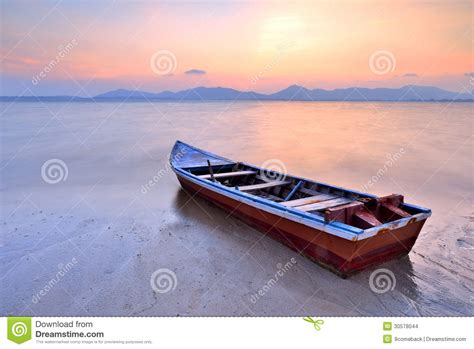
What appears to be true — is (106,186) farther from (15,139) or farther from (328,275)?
(15,139)

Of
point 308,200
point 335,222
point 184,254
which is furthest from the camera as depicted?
point 308,200

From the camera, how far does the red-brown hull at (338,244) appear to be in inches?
189

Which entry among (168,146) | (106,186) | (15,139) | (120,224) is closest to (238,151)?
(168,146)

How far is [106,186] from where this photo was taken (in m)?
10.4

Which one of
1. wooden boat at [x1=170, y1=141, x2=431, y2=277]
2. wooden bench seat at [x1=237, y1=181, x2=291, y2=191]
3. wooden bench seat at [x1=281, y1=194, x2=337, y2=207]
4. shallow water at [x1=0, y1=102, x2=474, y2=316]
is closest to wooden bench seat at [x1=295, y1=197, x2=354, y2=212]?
wooden boat at [x1=170, y1=141, x2=431, y2=277]

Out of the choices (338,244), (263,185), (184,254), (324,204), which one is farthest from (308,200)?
(184,254)

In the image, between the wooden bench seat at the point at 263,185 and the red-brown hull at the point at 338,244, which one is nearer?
the red-brown hull at the point at 338,244

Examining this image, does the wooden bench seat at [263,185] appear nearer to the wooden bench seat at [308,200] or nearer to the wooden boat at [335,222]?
the wooden boat at [335,222]

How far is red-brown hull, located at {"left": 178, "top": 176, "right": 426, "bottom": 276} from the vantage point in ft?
15.7

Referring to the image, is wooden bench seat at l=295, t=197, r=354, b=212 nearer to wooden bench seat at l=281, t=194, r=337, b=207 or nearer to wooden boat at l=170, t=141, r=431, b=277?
wooden boat at l=170, t=141, r=431, b=277

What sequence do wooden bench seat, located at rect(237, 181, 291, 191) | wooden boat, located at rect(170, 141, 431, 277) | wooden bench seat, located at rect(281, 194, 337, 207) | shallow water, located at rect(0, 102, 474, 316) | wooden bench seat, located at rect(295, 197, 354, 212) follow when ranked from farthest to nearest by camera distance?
wooden bench seat, located at rect(237, 181, 291, 191)
wooden bench seat, located at rect(281, 194, 337, 207)
wooden bench seat, located at rect(295, 197, 354, 212)
wooden boat, located at rect(170, 141, 431, 277)
shallow water, located at rect(0, 102, 474, 316)

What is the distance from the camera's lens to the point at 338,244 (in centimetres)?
480

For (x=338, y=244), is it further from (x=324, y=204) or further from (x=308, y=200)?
(x=308, y=200)

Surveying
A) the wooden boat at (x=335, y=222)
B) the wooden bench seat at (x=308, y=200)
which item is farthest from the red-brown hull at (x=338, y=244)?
the wooden bench seat at (x=308, y=200)
